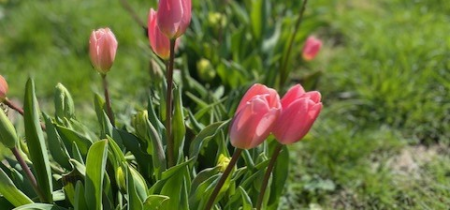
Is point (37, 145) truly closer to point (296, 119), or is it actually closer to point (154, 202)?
point (154, 202)

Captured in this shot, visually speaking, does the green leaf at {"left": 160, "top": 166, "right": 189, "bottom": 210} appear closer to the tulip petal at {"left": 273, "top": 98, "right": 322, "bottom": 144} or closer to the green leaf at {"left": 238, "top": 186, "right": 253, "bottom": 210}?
the green leaf at {"left": 238, "top": 186, "right": 253, "bottom": 210}

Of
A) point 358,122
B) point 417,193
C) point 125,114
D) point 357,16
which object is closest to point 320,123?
point 358,122

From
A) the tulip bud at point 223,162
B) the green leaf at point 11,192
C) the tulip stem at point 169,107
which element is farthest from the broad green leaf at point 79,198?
the tulip bud at point 223,162

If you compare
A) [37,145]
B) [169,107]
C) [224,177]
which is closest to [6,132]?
[37,145]

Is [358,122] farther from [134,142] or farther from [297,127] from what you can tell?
[297,127]

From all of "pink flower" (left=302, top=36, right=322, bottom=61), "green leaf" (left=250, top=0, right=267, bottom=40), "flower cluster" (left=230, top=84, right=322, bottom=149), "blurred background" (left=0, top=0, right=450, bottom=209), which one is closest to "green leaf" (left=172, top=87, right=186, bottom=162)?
"flower cluster" (left=230, top=84, right=322, bottom=149)

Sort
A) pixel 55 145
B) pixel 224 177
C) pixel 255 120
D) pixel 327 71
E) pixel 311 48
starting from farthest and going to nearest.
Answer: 1. pixel 327 71
2. pixel 311 48
3. pixel 55 145
4. pixel 224 177
5. pixel 255 120

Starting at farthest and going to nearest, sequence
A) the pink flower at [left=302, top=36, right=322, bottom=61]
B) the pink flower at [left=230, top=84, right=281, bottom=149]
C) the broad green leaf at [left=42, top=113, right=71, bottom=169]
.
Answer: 1. the pink flower at [left=302, top=36, right=322, bottom=61]
2. the broad green leaf at [left=42, top=113, right=71, bottom=169]
3. the pink flower at [left=230, top=84, right=281, bottom=149]
